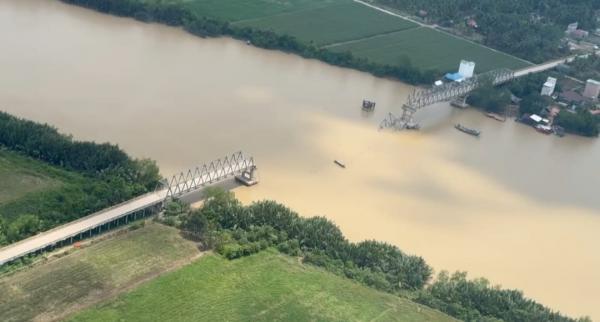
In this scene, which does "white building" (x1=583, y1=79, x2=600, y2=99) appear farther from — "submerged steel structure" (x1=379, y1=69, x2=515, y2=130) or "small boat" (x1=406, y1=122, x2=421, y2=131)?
"small boat" (x1=406, y1=122, x2=421, y2=131)

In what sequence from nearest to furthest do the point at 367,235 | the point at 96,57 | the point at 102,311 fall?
the point at 102,311, the point at 367,235, the point at 96,57

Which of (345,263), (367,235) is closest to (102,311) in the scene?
(345,263)

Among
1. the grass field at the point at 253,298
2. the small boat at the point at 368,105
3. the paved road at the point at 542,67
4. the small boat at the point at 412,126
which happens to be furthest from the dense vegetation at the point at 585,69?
the grass field at the point at 253,298

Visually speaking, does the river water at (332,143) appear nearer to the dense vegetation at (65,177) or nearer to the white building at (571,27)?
the dense vegetation at (65,177)

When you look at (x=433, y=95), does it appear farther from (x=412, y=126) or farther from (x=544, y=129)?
(x=544, y=129)

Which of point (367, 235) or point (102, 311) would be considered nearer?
point (102, 311)

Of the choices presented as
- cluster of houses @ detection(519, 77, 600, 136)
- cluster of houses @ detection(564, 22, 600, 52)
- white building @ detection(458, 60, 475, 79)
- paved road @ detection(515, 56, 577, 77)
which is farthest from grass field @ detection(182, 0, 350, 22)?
cluster of houses @ detection(519, 77, 600, 136)

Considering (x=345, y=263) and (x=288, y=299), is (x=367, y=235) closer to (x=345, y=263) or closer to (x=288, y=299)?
(x=345, y=263)
